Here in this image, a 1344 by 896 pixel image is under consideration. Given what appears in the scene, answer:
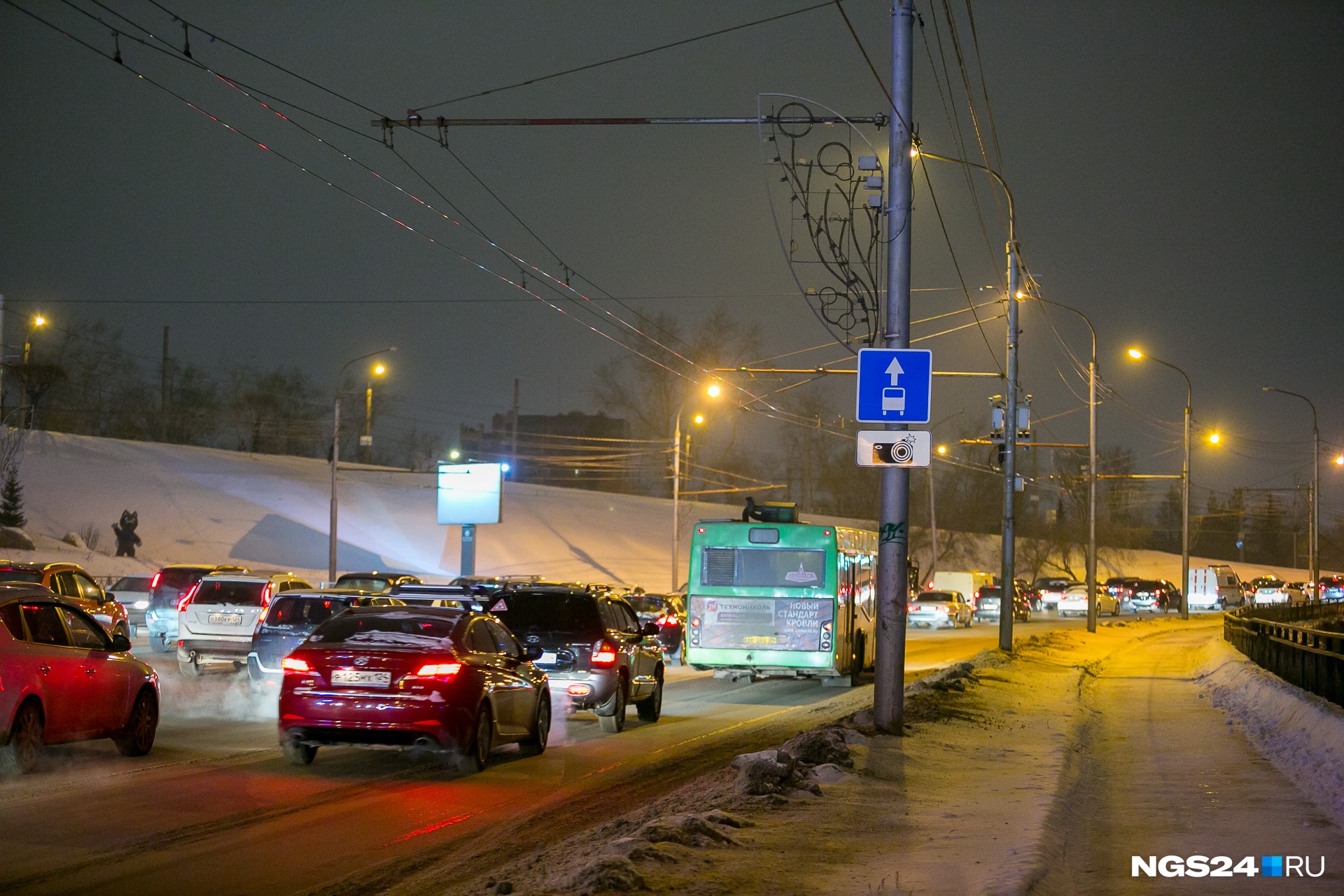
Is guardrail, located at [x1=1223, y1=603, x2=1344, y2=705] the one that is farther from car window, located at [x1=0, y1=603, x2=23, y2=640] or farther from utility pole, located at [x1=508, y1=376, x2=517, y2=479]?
utility pole, located at [x1=508, y1=376, x2=517, y2=479]

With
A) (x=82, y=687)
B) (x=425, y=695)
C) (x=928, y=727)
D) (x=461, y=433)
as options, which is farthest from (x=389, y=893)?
(x=461, y=433)

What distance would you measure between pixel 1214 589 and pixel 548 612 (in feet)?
247

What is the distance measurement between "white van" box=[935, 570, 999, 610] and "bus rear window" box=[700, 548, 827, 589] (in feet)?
159

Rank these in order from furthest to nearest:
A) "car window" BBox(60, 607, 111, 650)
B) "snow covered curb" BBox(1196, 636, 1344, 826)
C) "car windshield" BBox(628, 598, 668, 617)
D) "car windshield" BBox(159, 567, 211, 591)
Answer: "car windshield" BBox(628, 598, 668, 617) < "car windshield" BBox(159, 567, 211, 591) < "car window" BBox(60, 607, 111, 650) < "snow covered curb" BBox(1196, 636, 1344, 826)

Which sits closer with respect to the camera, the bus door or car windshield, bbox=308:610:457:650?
car windshield, bbox=308:610:457:650

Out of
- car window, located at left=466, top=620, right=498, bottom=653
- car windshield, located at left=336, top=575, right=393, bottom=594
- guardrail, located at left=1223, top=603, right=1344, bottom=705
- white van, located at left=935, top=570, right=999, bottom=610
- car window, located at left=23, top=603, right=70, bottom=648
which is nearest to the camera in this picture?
car window, located at left=23, top=603, right=70, bottom=648

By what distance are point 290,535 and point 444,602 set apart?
54724 millimetres

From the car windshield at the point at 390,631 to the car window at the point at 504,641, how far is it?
90 centimetres

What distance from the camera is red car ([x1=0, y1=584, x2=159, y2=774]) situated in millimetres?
10609

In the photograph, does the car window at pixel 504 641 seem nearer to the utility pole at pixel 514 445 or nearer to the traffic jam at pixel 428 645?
the traffic jam at pixel 428 645

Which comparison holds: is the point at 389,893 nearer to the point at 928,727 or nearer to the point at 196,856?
the point at 196,856

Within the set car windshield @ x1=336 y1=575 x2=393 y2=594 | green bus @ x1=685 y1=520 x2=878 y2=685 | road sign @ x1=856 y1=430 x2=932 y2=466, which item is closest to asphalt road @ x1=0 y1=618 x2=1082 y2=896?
road sign @ x1=856 y1=430 x2=932 y2=466

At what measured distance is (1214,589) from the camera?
82.2 meters

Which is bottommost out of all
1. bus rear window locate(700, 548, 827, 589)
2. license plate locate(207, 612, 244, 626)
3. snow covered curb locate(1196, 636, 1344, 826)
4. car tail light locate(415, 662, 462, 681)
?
snow covered curb locate(1196, 636, 1344, 826)
